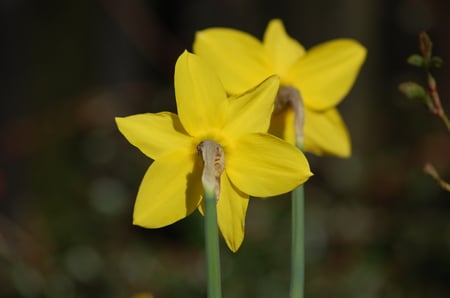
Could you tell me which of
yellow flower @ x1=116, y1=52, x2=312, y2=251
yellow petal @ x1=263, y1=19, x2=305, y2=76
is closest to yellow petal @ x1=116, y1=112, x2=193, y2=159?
yellow flower @ x1=116, y1=52, x2=312, y2=251

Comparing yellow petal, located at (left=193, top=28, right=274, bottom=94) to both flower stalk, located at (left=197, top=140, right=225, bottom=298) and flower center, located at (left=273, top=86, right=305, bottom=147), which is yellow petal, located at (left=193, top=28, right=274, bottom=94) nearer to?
flower center, located at (left=273, top=86, right=305, bottom=147)

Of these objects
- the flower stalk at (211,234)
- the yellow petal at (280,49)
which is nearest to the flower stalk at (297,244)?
the flower stalk at (211,234)

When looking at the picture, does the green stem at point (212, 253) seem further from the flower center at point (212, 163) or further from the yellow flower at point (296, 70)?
the yellow flower at point (296, 70)

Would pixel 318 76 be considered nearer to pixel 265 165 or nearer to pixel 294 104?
pixel 294 104

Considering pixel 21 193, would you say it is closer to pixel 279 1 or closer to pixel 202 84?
Result: pixel 279 1

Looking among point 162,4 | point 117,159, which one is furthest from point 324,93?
point 162,4
